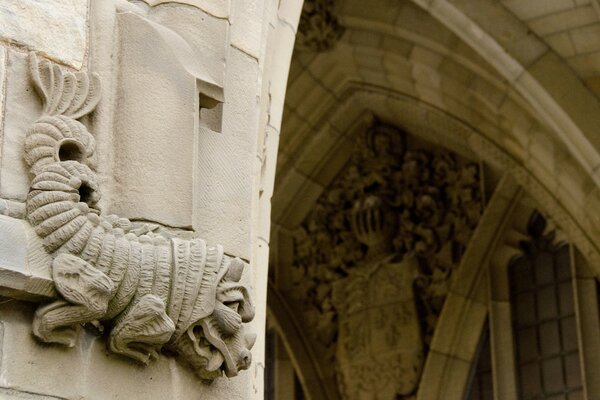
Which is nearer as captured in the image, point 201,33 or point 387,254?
point 201,33

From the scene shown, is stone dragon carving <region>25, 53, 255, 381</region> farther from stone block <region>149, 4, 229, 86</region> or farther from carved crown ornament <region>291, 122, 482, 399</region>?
carved crown ornament <region>291, 122, 482, 399</region>

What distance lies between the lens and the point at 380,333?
11.3m

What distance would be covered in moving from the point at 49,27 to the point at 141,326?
834 mm

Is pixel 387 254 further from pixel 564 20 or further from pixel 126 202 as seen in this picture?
pixel 126 202

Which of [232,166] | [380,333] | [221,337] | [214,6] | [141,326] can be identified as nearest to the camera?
[141,326]

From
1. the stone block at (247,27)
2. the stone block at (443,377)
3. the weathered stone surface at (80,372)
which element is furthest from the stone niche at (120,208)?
the stone block at (443,377)

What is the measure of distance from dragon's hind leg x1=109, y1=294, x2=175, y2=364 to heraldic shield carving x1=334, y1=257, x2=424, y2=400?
738 cm

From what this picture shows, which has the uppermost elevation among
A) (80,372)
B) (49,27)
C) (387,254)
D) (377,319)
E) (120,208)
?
(387,254)

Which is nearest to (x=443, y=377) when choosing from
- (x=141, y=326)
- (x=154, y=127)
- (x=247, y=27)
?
(x=247, y=27)

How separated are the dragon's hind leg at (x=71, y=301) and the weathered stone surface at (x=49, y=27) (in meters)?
0.60

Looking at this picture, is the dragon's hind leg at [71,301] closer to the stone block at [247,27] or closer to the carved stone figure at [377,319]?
the stone block at [247,27]

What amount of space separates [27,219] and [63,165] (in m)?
0.18

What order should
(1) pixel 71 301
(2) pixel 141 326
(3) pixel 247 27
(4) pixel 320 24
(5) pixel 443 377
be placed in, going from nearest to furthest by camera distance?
(1) pixel 71 301 → (2) pixel 141 326 → (3) pixel 247 27 → (4) pixel 320 24 → (5) pixel 443 377

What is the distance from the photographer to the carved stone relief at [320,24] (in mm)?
10695
